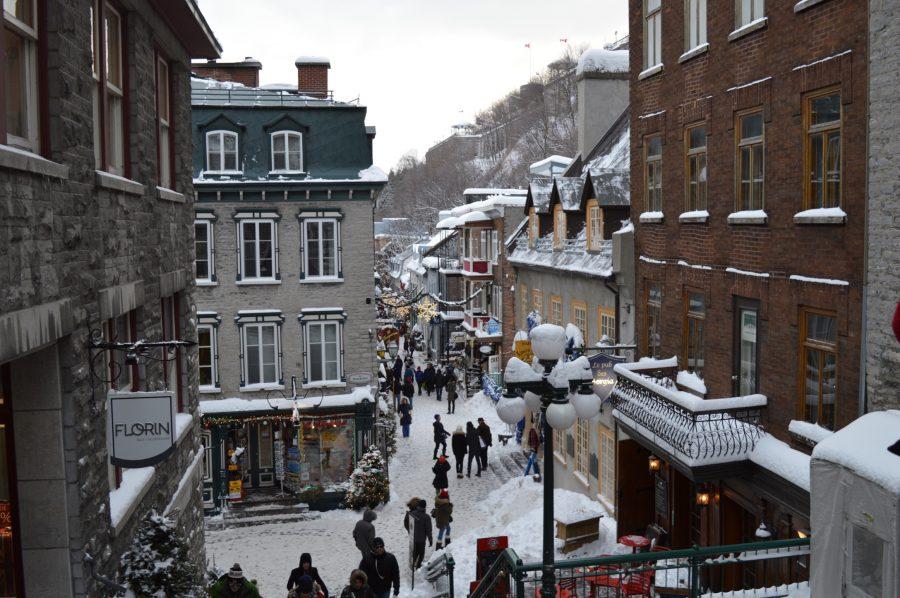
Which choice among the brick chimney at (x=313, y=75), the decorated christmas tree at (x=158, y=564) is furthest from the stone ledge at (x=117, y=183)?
the brick chimney at (x=313, y=75)

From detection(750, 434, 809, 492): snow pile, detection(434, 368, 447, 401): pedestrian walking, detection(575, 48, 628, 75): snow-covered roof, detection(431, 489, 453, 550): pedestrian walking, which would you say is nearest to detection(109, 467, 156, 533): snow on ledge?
detection(750, 434, 809, 492): snow pile

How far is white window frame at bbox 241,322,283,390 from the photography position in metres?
23.8

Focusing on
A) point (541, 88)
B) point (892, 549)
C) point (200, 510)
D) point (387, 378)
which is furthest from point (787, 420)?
point (541, 88)

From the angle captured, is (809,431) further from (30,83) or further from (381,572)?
(30,83)

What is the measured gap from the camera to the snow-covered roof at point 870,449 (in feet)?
23.8

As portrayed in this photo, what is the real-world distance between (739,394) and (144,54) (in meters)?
10.1

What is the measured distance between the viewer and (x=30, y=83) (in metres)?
6.24

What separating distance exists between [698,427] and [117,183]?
8792 millimetres

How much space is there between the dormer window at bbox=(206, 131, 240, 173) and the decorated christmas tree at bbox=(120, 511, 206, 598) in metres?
16.2

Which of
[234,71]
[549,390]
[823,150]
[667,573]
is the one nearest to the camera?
[549,390]

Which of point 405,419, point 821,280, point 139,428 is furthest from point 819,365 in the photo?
point 405,419

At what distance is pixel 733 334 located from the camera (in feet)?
42.6

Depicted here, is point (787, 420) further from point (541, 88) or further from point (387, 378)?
point (541, 88)

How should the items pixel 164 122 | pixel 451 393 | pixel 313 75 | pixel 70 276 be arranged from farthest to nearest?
pixel 451 393
pixel 313 75
pixel 164 122
pixel 70 276
